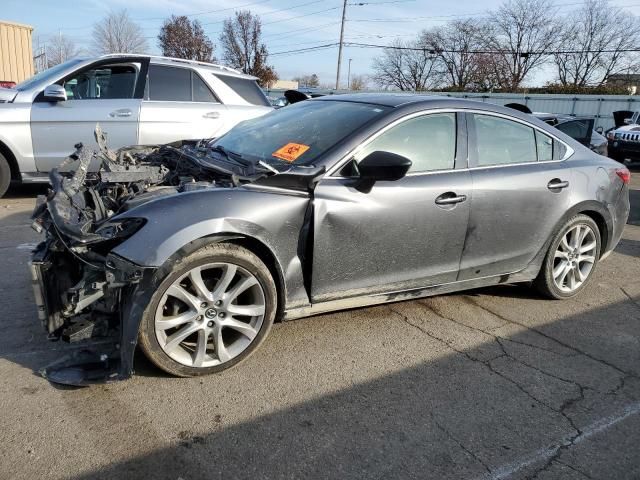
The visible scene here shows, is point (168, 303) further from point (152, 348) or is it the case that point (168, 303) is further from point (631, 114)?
point (631, 114)

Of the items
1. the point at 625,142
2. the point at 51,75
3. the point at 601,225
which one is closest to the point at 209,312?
the point at 601,225

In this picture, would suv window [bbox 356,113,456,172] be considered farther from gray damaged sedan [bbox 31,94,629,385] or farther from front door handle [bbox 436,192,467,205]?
front door handle [bbox 436,192,467,205]

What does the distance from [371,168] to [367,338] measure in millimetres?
1170

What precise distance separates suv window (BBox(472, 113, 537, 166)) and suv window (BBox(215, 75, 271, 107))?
14.6ft

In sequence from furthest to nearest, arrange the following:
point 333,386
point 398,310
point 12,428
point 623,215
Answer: point 623,215 → point 398,310 → point 333,386 → point 12,428

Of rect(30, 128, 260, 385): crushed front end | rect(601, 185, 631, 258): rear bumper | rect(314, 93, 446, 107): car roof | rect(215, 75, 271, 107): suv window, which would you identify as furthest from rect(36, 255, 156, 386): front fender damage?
rect(215, 75, 271, 107): suv window

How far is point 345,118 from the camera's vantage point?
366 centimetres

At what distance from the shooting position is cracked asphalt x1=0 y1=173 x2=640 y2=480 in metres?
2.38

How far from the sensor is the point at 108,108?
675cm

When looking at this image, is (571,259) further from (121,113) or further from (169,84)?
(121,113)

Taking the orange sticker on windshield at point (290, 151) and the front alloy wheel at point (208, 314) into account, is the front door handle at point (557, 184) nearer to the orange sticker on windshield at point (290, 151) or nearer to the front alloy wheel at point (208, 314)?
the orange sticker on windshield at point (290, 151)

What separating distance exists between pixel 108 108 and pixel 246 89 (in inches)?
76.4

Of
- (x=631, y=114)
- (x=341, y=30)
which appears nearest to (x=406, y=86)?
(x=341, y=30)

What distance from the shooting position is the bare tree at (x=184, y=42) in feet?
165
